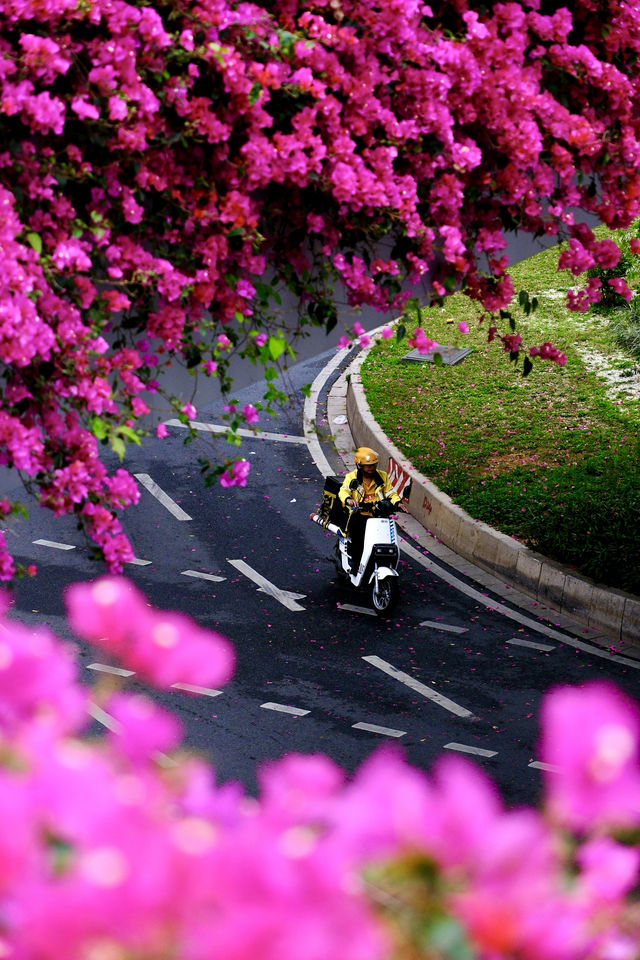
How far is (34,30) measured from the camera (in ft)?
15.6

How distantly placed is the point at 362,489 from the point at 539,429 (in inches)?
181

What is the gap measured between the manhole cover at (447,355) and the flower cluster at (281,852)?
1648 cm

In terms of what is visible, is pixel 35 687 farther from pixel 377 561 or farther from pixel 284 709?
pixel 377 561

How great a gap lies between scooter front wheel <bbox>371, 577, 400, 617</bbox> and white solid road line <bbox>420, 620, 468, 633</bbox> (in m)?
0.33

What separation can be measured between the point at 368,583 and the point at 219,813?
945 cm

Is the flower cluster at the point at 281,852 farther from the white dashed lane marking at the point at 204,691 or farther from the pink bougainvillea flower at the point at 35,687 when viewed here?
the white dashed lane marking at the point at 204,691

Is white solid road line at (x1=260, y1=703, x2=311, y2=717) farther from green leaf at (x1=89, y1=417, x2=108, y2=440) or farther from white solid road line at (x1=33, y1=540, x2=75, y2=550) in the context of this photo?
green leaf at (x1=89, y1=417, x2=108, y2=440)

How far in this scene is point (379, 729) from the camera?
8742mm

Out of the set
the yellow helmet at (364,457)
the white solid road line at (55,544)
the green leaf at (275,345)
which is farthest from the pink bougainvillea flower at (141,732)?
the white solid road line at (55,544)

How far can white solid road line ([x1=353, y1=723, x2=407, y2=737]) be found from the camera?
8.66 m

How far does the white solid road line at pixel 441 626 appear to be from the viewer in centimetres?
1056

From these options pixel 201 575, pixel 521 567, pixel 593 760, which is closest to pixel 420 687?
pixel 521 567

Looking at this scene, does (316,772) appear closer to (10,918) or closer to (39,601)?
(10,918)

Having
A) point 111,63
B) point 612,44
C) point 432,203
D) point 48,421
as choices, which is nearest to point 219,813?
point 48,421
